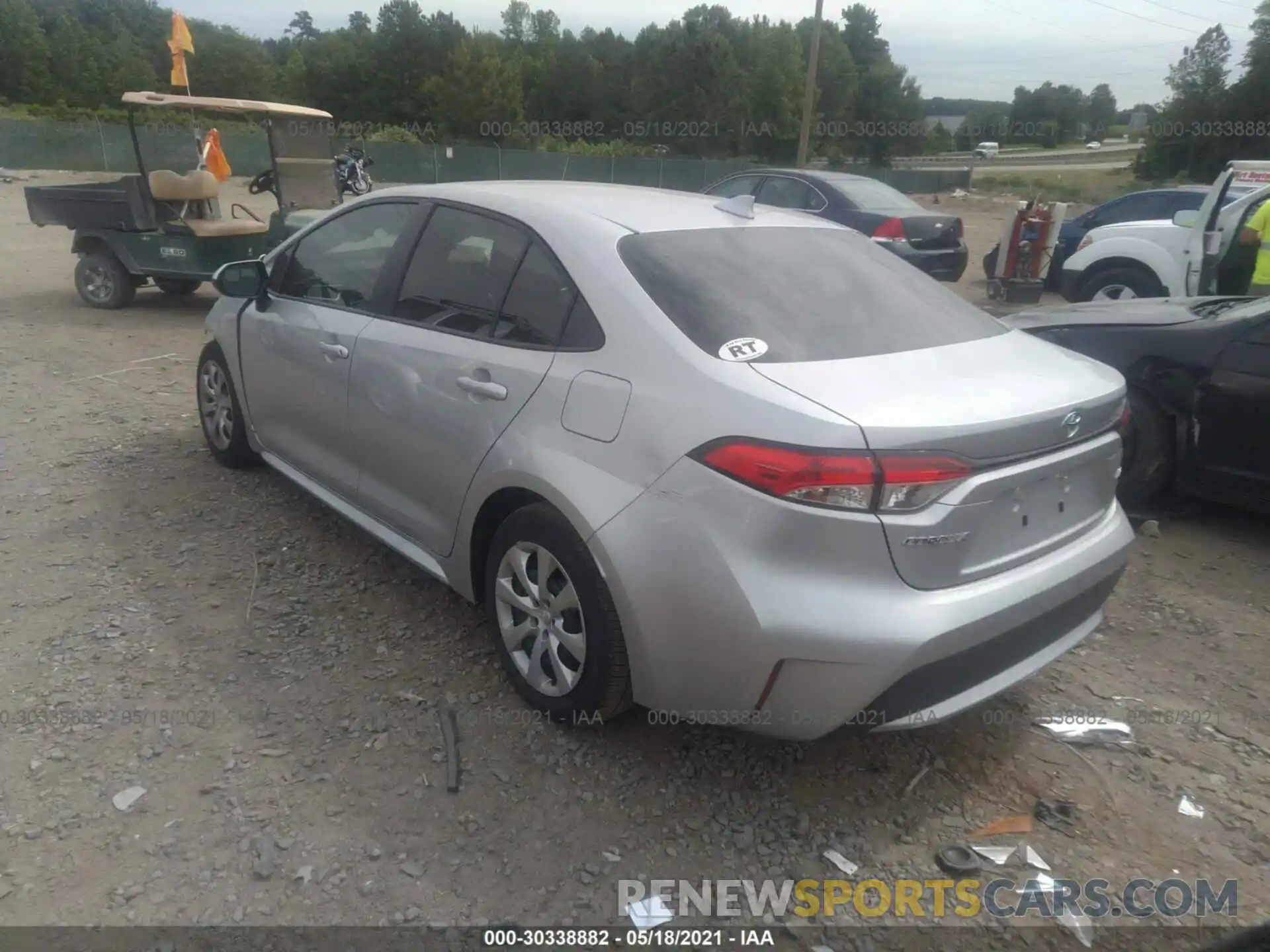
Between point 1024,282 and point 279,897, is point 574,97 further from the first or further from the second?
point 279,897

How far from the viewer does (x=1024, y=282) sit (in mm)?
12156

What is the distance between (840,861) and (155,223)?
30.1ft

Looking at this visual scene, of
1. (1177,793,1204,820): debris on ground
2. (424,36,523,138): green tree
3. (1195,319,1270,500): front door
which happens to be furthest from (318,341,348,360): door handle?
(424,36,523,138): green tree

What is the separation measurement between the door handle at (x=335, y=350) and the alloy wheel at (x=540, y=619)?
125cm

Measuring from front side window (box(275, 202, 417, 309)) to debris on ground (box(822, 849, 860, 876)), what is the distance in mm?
2592

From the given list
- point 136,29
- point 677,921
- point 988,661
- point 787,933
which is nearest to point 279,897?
point 677,921

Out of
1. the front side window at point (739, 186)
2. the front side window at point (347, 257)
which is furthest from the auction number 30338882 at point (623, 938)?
the front side window at point (739, 186)

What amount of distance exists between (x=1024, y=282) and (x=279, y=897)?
12025 millimetres

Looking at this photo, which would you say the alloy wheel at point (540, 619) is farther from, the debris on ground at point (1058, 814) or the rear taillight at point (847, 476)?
the debris on ground at point (1058, 814)

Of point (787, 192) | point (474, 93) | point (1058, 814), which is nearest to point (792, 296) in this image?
point (1058, 814)

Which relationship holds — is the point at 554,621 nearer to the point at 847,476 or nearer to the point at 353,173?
the point at 847,476

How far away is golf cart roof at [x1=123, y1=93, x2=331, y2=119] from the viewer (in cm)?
870

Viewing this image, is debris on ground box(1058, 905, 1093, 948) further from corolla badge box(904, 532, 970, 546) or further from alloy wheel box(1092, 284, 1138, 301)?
alloy wheel box(1092, 284, 1138, 301)

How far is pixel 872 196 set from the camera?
11.7 metres
